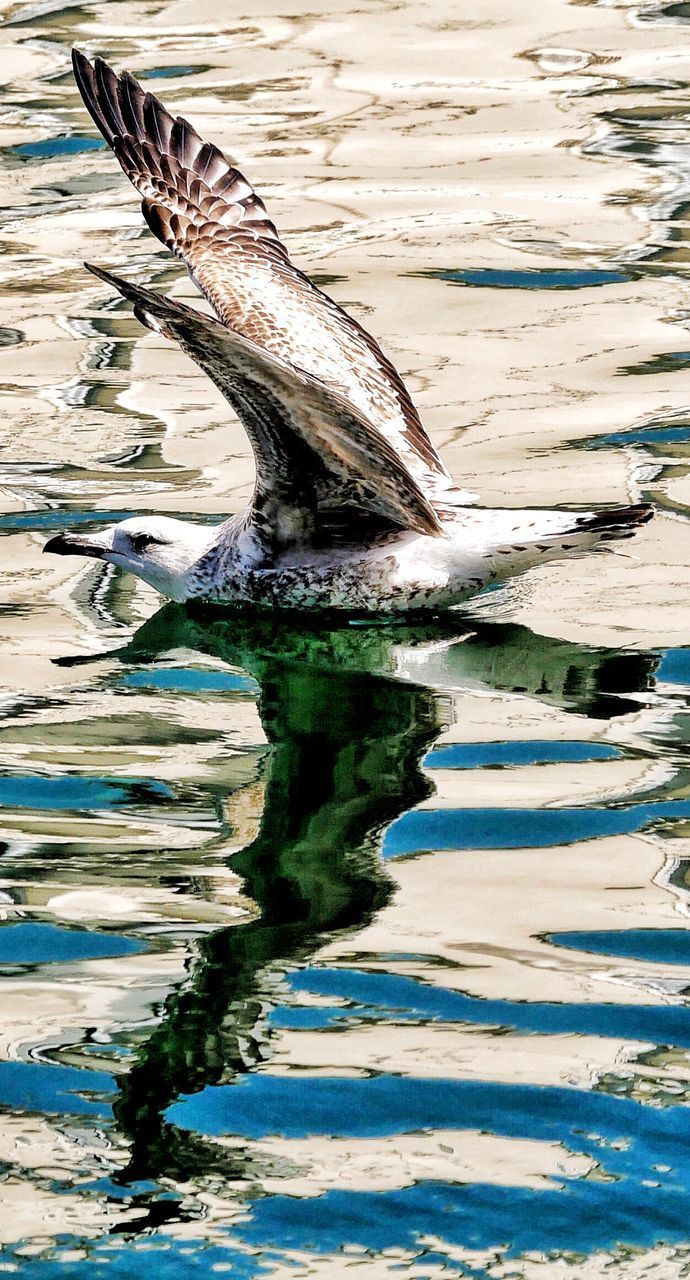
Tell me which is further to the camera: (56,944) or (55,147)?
(55,147)

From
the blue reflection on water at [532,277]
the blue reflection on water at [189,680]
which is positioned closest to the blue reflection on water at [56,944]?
the blue reflection on water at [189,680]

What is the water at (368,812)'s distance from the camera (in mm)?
3691

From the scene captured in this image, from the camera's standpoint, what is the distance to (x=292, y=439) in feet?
21.4

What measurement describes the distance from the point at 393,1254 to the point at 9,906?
5.39ft

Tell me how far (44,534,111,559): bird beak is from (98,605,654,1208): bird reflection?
0.31 m

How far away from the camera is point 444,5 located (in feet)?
48.9

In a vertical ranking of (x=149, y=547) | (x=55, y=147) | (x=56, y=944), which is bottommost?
(x=56, y=944)

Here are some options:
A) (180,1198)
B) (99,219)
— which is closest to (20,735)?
(180,1198)

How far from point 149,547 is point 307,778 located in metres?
1.75

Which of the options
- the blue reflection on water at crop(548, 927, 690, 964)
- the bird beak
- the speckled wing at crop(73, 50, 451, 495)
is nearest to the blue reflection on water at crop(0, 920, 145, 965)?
the blue reflection on water at crop(548, 927, 690, 964)

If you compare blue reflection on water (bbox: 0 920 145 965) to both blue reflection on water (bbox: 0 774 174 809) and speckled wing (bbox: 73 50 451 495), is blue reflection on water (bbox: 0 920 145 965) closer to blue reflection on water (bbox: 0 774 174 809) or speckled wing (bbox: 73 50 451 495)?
blue reflection on water (bbox: 0 774 174 809)

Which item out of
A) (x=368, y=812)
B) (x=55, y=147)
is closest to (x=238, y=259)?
(x=368, y=812)

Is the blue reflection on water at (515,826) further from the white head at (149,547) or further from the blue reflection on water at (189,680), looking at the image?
the white head at (149,547)

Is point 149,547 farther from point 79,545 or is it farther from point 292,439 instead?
point 292,439
